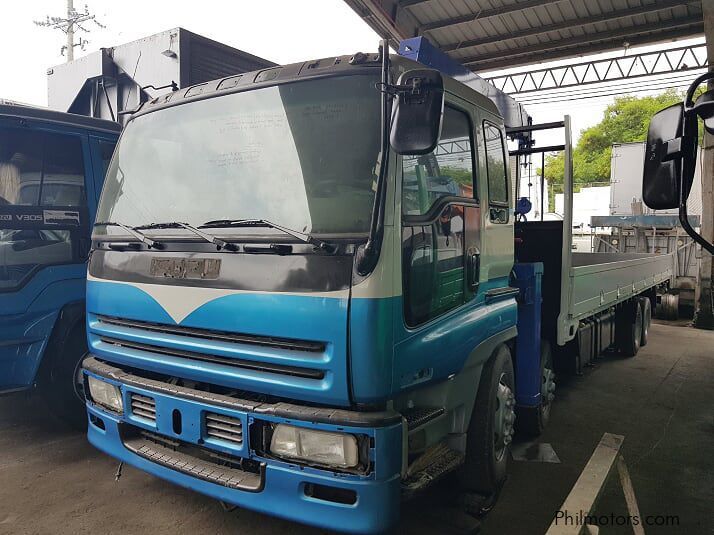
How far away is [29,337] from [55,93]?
10.1 feet

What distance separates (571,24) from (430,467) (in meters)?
9.45

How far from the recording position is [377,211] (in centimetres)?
225

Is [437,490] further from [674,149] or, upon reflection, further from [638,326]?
[638,326]

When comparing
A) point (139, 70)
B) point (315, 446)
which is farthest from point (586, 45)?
point (315, 446)

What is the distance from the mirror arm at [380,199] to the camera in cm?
220

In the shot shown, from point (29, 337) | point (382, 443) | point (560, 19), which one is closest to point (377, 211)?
point (382, 443)

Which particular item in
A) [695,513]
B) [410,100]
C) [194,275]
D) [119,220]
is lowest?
[695,513]

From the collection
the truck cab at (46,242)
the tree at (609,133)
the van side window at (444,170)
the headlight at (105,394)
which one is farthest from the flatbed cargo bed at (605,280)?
the tree at (609,133)

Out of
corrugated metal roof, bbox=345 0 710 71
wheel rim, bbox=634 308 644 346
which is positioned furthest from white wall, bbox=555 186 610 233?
wheel rim, bbox=634 308 644 346

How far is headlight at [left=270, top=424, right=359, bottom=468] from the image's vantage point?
2.22 meters

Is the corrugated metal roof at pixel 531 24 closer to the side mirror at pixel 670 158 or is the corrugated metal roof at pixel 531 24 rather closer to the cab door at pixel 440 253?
the cab door at pixel 440 253

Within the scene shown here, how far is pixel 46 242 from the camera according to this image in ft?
13.2

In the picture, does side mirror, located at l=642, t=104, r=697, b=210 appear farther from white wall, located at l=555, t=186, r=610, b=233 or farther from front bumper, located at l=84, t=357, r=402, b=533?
white wall, located at l=555, t=186, r=610, b=233

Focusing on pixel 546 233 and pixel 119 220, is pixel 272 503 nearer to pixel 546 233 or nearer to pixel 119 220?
pixel 119 220
